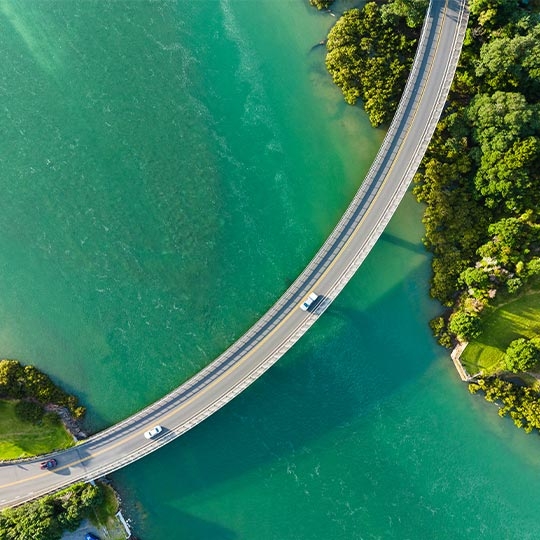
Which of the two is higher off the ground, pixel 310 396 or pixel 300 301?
pixel 300 301

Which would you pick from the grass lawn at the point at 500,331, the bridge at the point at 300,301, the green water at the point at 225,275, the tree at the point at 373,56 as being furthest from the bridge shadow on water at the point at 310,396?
the tree at the point at 373,56

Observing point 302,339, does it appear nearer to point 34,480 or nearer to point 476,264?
point 476,264

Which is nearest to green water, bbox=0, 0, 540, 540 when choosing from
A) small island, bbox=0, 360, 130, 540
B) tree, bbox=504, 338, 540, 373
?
small island, bbox=0, 360, 130, 540

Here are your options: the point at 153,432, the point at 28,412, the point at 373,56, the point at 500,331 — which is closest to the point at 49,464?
the point at 28,412

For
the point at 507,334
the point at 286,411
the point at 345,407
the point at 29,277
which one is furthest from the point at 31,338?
the point at 507,334

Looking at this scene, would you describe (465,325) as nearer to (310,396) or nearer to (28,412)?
(310,396)

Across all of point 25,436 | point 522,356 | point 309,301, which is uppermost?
point 309,301
